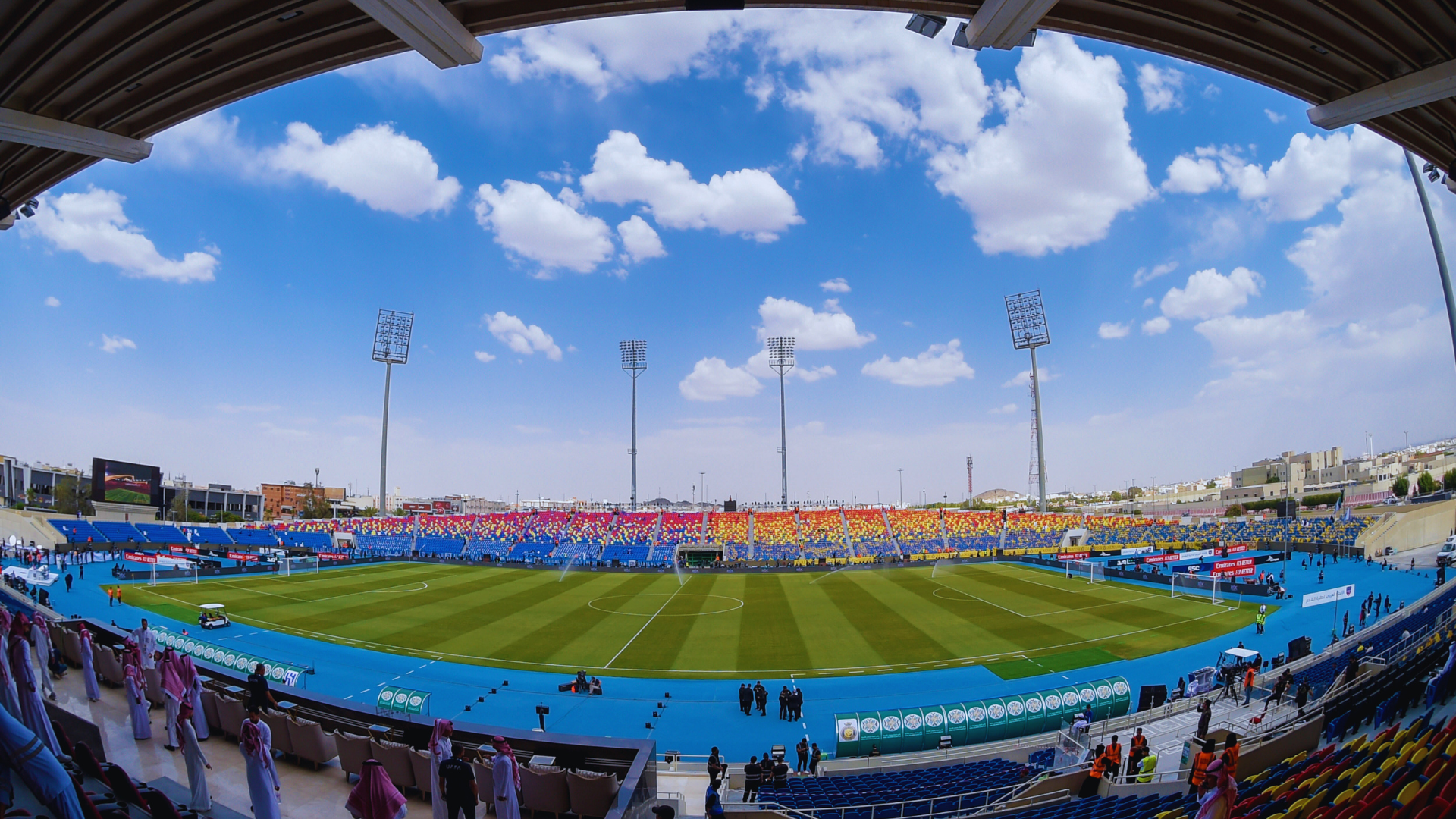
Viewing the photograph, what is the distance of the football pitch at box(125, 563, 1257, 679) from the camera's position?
24.0 metres

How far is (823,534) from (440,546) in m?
40.1

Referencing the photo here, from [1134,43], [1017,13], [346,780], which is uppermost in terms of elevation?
[1134,43]

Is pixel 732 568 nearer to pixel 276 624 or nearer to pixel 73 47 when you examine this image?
pixel 276 624

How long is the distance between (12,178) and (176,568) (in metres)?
47.4

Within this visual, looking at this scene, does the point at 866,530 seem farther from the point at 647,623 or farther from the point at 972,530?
the point at 647,623

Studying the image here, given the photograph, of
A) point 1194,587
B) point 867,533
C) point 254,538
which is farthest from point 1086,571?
point 254,538

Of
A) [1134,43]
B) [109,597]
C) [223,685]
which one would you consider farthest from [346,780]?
[109,597]

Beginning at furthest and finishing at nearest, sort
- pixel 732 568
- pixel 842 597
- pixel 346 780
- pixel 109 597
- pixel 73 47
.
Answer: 1. pixel 732 568
2. pixel 842 597
3. pixel 109 597
4. pixel 346 780
5. pixel 73 47

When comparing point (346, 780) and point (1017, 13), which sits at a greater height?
point (1017, 13)

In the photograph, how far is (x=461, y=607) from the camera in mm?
33875

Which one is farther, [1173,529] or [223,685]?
[1173,529]

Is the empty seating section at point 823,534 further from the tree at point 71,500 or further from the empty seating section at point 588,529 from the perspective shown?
the tree at point 71,500

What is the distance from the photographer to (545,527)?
6738 centimetres

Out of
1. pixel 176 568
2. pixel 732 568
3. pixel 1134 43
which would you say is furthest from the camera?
pixel 732 568
